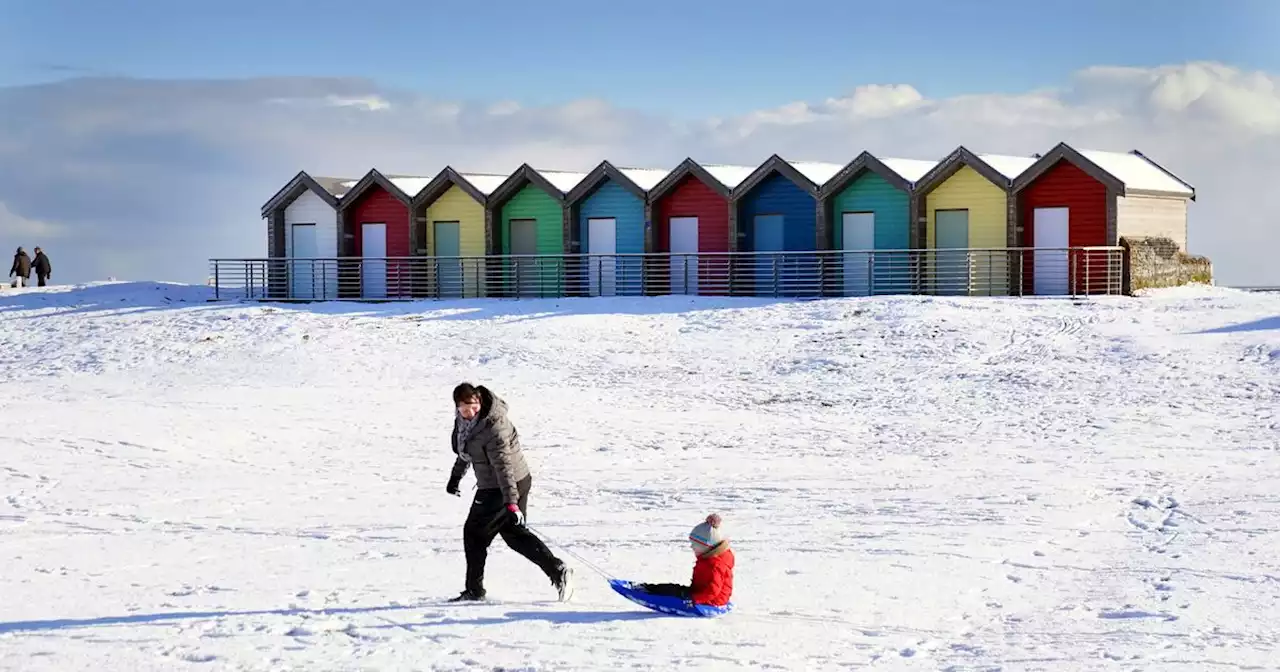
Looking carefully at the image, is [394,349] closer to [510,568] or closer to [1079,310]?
[1079,310]

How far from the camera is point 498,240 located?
43375 millimetres

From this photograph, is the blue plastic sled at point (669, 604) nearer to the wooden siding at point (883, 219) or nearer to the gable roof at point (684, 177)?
the wooden siding at point (883, 219)

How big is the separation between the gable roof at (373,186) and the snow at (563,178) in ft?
12.7

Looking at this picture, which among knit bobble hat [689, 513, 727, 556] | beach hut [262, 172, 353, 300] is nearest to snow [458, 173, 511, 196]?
beach hut [262, 172, 353, 300]

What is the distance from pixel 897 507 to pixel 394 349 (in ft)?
55.1

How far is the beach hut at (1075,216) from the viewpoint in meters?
36.0

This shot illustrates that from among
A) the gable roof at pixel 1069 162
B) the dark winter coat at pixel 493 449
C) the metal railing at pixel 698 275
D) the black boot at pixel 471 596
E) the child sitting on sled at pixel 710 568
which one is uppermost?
the gable roof at pixel 1069 162

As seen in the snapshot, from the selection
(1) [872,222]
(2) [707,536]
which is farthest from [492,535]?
(1) [872,222]

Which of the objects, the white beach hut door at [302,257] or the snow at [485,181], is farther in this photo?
the white beach hut door at [302,257]

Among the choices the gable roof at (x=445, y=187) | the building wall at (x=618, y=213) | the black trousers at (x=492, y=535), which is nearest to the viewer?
the black trousers at (x=492, y=535)

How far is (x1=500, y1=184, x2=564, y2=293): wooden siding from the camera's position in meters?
42.3

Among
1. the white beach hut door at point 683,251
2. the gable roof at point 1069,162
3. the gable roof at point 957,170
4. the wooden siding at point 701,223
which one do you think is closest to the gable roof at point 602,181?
the wooden siding at point 701,223

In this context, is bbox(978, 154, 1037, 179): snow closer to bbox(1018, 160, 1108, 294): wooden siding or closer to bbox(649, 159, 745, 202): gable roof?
bbox(1018, 160, 1108, 294): wooden siding

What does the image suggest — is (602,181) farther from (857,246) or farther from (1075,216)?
(1075,216)
